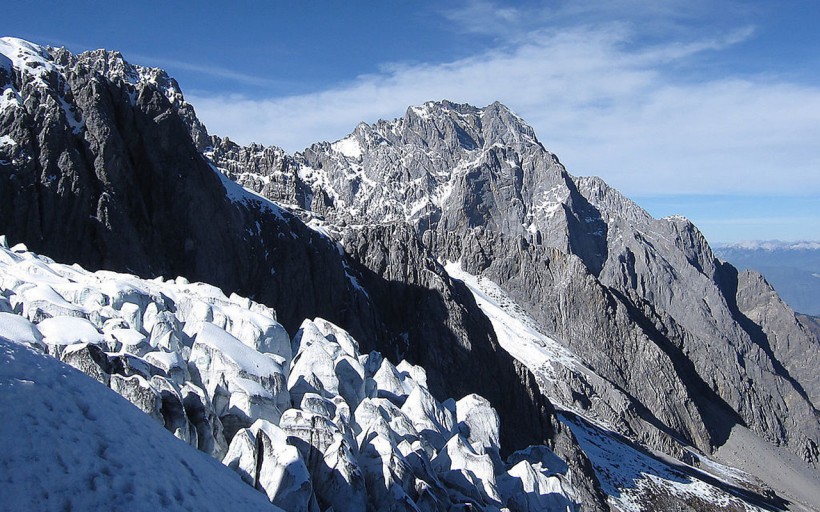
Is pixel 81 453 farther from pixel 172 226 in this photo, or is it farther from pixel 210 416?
pixel 172 226

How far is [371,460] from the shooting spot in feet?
68.2

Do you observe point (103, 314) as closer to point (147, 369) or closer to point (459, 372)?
point (147, 369)

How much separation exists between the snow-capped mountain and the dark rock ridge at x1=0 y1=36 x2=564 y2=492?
0.26 metres

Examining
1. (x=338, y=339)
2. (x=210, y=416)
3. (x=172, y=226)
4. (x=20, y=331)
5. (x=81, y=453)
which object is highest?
(x=172, y=226)

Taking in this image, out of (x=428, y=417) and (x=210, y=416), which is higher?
(x=210, y=416)

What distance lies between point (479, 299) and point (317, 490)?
143269mm

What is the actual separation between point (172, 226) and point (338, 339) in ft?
156

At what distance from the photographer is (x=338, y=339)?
108 ft

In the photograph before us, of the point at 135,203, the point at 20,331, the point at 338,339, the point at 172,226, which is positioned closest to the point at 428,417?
the point at 338,339

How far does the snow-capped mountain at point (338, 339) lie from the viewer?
66.7 ft

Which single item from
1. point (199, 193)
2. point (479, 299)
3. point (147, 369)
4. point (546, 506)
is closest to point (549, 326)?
point (479, 299)

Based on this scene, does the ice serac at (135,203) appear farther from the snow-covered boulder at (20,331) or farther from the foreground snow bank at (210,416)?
the snow-covered boulder at (20,331)

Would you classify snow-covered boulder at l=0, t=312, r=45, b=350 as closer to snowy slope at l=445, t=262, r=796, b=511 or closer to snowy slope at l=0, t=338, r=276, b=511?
snowy slope at l=0, t=338, r=276, b=511

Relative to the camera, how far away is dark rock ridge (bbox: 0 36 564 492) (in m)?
63.0
